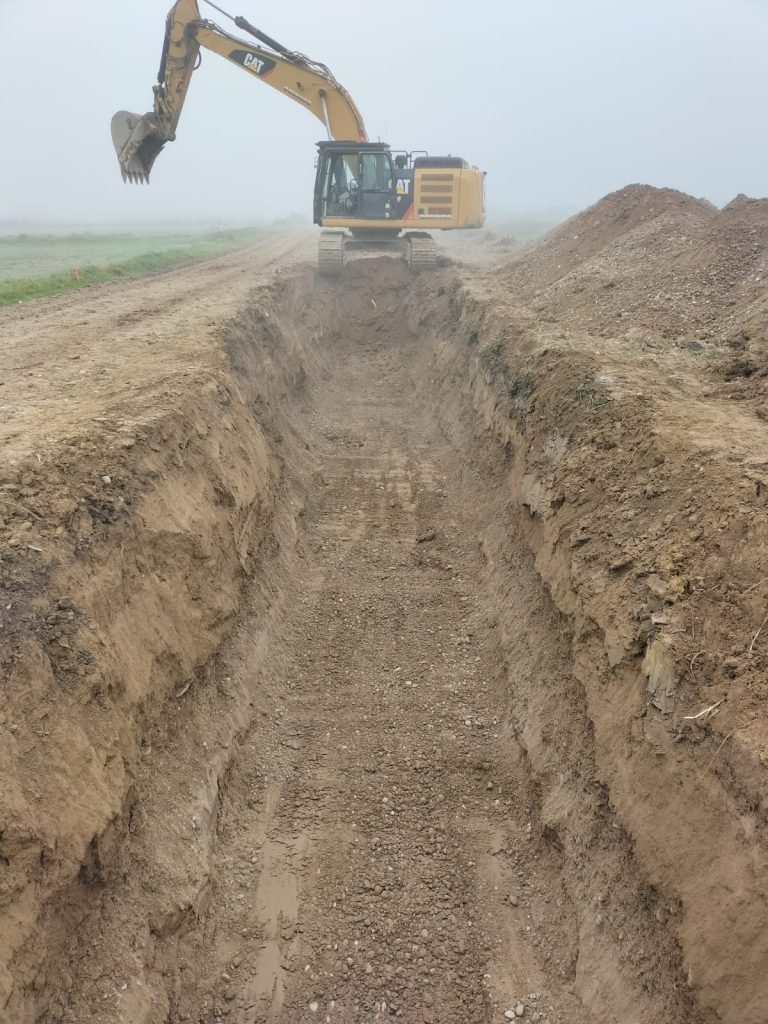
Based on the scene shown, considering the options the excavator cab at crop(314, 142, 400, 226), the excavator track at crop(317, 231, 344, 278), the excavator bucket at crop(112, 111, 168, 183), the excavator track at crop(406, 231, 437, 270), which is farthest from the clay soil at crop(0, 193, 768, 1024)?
the excavator cab at crop(314, 142, 400, 226)

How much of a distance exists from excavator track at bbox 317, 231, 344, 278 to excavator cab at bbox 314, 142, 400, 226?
2.19 feet

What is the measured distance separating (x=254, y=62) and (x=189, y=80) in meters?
2.01

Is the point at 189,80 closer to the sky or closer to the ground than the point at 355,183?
closer to the sky

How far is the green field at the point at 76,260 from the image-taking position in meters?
15.4

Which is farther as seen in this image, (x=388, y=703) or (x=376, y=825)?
(x=388, y=703)

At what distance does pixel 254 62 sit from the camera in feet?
50.2

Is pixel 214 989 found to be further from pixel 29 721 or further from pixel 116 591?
pixel 116 591

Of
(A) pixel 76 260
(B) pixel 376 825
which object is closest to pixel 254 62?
(A) pixel 76 260

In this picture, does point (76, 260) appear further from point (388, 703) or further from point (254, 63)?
point (388, 703)

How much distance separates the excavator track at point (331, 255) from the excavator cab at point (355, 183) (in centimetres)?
67

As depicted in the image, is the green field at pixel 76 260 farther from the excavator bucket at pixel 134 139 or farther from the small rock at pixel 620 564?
the small rock at pixel 620 564

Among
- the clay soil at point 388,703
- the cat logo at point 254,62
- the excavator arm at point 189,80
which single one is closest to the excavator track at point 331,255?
the excavator arm at point 189,80

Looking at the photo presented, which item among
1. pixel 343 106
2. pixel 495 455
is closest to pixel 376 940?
pixel 495 455

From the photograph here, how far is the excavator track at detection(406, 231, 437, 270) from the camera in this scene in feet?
56.8
